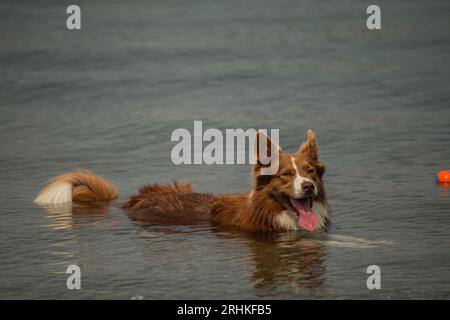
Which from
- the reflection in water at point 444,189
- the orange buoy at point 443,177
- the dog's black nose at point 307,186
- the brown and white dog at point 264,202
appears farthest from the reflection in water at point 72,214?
the orange buoy at point 443,177

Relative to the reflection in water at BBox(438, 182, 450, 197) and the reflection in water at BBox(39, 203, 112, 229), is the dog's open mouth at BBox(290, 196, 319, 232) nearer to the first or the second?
the reflection in water at BBox(438, 182, 450, 197)

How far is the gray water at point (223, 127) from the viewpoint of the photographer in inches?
368

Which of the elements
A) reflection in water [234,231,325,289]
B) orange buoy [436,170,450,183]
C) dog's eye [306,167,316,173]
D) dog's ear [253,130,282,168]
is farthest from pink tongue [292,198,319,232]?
orange buoy [436,170,450,183]

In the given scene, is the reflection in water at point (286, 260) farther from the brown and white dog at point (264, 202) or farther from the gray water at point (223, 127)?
the brown and white dog at point (264, 202)

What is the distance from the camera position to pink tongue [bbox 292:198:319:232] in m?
10.9

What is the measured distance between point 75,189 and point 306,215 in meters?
3.41

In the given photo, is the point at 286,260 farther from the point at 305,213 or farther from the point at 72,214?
the point at 72,214

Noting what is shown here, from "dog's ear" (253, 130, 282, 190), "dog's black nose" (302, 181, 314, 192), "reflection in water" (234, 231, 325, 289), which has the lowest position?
"reflection in water" (234, 231, 325, 289)

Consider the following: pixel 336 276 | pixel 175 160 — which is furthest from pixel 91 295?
pixel 175 160

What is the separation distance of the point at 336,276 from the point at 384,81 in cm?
1090

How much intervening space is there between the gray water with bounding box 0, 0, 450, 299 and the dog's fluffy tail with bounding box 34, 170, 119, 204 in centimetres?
30

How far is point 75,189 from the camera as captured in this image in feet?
41.6

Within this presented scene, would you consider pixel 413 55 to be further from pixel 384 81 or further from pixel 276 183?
pixel 276 183

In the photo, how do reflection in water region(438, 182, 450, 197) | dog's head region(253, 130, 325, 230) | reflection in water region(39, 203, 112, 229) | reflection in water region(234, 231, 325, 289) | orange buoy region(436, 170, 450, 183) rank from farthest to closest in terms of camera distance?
orange buoy region(436, 170, 450, 183) < reflection in water region(438, 182, 450, 197) < reflection in water region(39, 203, 112, 229) < dog's head region(253, 130, 325, 230) < reflection in water region(234, 231, 325, 289)
